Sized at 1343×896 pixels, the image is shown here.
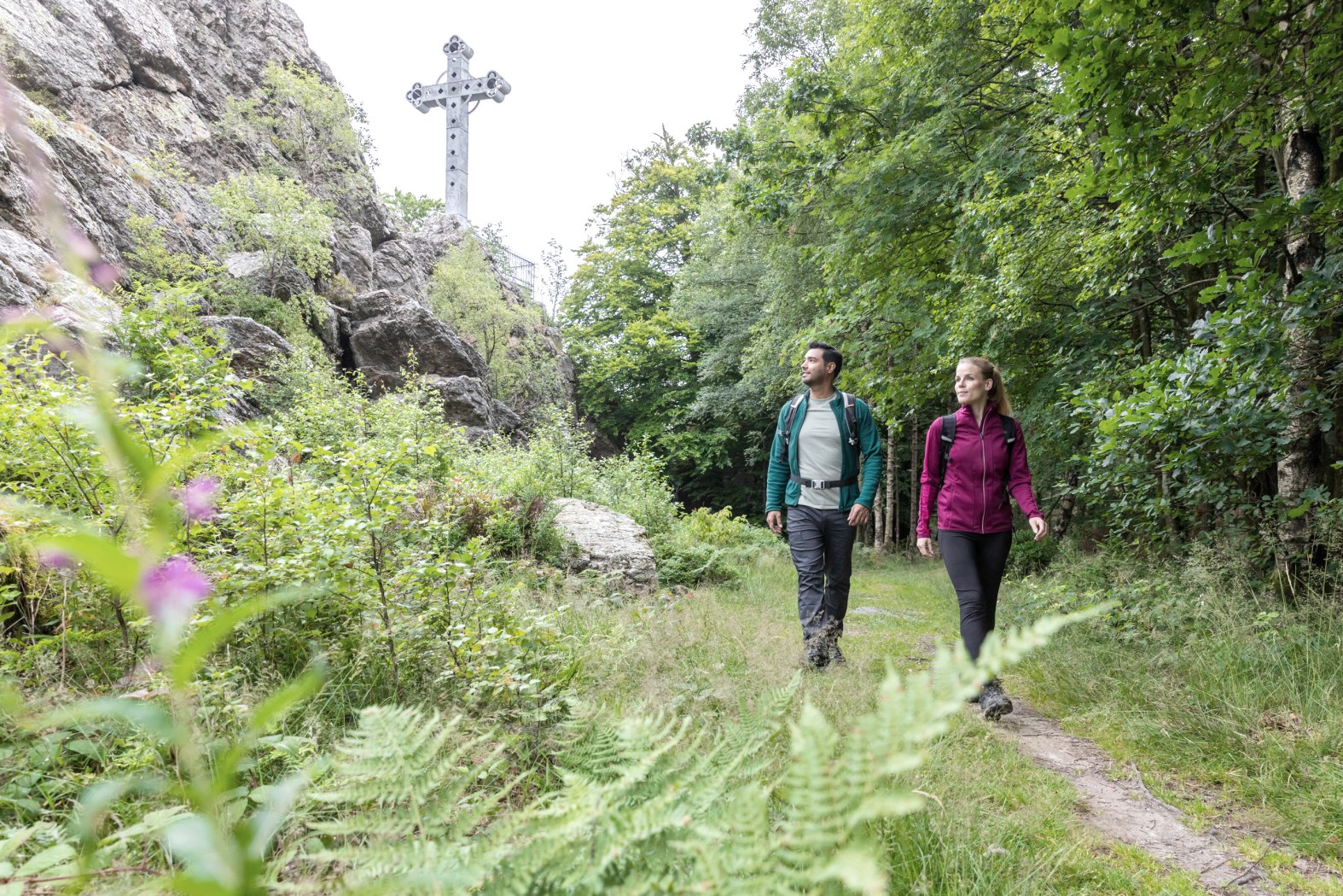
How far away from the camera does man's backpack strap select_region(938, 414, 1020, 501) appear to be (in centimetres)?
403

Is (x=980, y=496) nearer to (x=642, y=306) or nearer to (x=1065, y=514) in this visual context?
(x=1065, y=514)

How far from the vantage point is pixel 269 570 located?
8.62 ft

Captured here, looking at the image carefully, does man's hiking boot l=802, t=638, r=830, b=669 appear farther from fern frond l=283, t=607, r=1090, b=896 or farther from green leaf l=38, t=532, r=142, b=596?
green leaf l=38, t=532, r=142, b=596

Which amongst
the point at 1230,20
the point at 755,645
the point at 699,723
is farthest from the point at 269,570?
the point at 1230,20

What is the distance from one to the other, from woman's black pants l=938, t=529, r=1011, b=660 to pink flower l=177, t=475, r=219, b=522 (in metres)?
3.70

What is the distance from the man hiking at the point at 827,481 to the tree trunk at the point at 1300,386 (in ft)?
8.18

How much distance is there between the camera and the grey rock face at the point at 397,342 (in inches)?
→ 734

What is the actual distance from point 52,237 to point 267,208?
21.2m

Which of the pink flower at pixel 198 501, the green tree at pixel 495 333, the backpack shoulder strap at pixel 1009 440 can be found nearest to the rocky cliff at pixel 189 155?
the green tree at pixel 495 333

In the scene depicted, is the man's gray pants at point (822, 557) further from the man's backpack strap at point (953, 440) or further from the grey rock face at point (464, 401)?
the grey rock face at point (464, 401)

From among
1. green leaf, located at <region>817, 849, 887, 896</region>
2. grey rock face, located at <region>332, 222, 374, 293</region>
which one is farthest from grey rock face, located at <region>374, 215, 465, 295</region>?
green leaf, located at <region>817, 849, 887, 896</region>

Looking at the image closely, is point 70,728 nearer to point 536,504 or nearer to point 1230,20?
point 536,504

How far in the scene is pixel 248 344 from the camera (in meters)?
12.8

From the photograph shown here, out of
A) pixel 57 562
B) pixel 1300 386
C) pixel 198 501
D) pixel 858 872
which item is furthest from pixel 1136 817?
pixel 57 562
